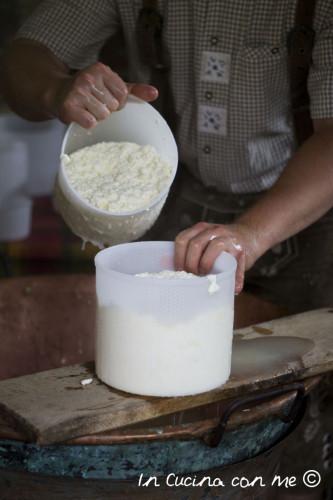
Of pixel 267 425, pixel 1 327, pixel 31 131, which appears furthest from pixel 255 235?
pixel 31 131

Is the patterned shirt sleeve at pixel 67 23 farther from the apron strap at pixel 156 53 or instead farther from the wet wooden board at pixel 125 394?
the wet wooden board at pixel 125 394

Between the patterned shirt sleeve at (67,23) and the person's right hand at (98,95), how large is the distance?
45cm

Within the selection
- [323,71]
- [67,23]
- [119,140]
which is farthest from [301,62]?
[67,23]

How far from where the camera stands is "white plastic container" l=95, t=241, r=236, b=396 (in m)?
1.50

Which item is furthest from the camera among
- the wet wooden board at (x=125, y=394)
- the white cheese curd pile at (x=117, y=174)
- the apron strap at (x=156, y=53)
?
the apron strap at (x=156, y=53)

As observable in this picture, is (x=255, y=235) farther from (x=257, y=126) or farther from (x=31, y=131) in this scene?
(x=31, y=131)

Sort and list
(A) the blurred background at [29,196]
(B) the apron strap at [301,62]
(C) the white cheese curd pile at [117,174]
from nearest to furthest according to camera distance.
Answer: (C) the white cheese curd pile at [117,174], (B) the apron strap at [301,62], (A) the blurred background at [29,196]

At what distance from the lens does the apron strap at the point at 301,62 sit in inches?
80.1

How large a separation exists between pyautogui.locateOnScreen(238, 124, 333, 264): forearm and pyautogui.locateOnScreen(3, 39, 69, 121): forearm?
1.70 ft

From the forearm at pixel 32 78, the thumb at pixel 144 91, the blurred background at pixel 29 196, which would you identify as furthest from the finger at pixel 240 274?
the blurred background at pixel 29 196

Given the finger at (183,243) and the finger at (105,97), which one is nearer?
the finger at (183,243)

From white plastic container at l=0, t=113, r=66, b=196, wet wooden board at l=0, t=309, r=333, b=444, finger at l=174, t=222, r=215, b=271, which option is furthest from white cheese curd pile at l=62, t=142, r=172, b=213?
white plastic container at l=0, t=113, r=66, b=196

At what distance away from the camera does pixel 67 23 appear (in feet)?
7.49

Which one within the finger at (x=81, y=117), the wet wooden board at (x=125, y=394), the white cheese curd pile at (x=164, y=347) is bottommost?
the wet wooden board at (x=125, y=394)
